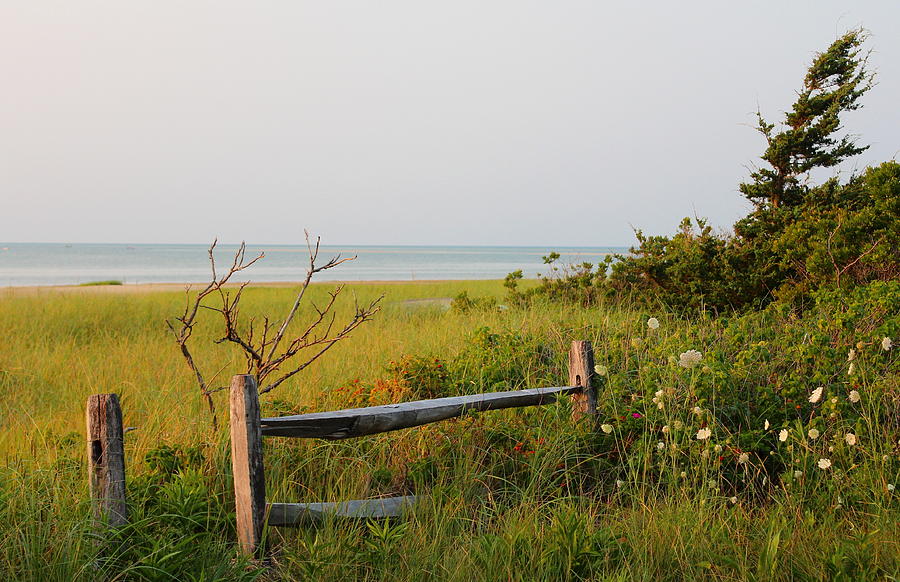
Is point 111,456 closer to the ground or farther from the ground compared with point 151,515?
farther from the ground

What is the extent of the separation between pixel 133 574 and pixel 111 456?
64 cm

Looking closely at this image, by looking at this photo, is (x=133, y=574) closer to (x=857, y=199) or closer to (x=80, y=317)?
(x=80, y=317)

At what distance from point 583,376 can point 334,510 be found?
2.46 meters

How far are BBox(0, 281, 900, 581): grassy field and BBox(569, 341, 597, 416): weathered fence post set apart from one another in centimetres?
16

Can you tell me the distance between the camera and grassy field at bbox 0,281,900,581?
141 inches

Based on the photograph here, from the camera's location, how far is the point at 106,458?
3695mm

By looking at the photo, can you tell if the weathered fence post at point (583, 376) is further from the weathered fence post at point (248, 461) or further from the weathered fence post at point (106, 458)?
the weathered fence post at point (106, 458)

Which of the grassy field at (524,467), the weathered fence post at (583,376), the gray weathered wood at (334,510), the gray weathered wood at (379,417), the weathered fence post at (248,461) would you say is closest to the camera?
the grassy field at (524,467)

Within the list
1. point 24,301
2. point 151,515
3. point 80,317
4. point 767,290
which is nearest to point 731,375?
point 151,515

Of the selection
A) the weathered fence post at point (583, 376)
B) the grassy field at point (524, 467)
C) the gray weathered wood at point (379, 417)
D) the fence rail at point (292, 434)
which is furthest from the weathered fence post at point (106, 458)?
the weathered fence post at point (583, 376)

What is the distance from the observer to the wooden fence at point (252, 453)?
371cm

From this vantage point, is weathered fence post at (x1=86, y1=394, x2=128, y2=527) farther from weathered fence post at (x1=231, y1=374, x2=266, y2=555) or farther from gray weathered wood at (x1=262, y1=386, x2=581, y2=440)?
gray weathered wood at (x1=262, y1=386, x2=581, y2=440)

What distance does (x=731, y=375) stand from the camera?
588 cm

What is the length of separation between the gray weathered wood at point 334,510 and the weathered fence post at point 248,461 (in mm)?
115
